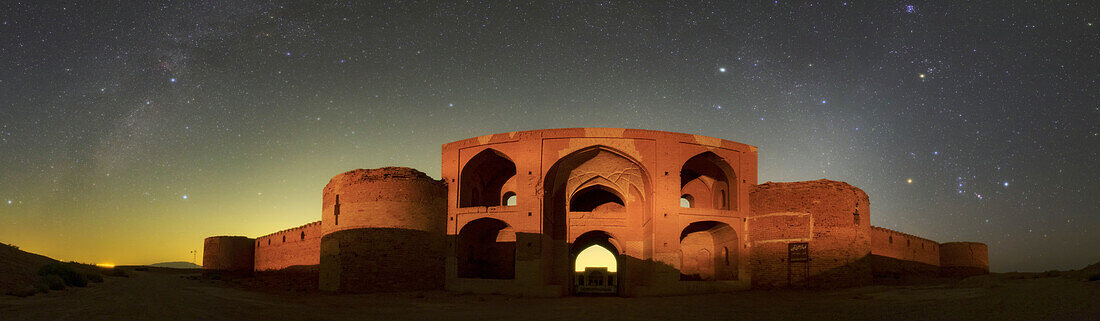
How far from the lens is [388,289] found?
21.4 meters

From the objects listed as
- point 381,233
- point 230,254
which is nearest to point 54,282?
point 381,233

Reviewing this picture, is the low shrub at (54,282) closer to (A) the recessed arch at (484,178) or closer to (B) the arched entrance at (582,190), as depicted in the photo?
(A) the recessed arch at (484,178)

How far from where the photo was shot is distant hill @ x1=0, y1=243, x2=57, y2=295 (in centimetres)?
1261

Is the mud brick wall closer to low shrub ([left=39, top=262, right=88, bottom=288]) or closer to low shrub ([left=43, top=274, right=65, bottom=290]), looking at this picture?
low shrub ([left=39, top=262, right=88, bottom=288])

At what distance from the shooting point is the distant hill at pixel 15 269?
41.4 feet

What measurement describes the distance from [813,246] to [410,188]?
13.7 m

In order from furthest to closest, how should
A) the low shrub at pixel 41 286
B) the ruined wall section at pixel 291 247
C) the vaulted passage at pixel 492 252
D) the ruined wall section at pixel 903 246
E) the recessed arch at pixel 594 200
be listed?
the recessed arch at pixel 594 200, the ruined wall section at pixel 291 247, the ruined wall section at pixel 903 246, the vaulted passage at pixel 492 252, the low shrub at pixel 41 286

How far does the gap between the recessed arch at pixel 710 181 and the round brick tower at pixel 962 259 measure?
1389 cm

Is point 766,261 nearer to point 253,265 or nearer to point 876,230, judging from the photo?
point 876,230

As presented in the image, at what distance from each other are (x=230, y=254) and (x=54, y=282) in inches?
922

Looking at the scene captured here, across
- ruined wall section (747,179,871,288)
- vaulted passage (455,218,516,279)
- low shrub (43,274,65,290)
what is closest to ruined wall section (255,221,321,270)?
vaulted passage (455,218,516,279)

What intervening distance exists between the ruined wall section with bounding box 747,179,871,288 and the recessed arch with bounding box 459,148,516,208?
31.5 ft

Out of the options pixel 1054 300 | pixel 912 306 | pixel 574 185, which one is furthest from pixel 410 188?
pixel 1054 300

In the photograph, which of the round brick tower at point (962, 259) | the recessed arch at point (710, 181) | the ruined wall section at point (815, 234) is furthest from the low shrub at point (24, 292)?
the round brick tower at point (962, 259)
